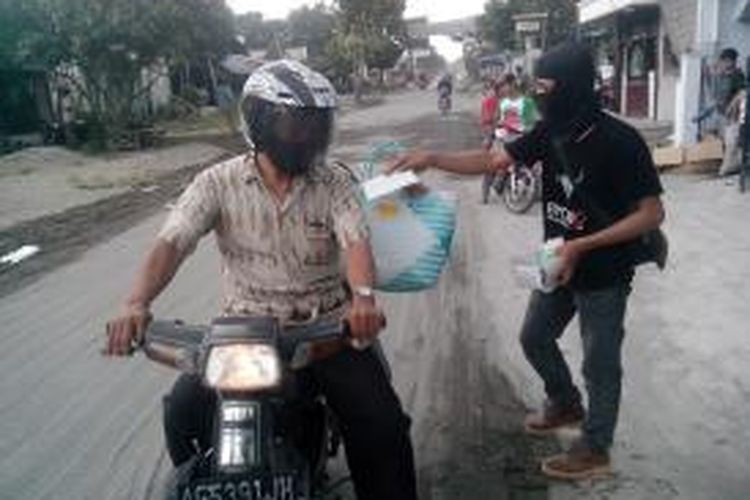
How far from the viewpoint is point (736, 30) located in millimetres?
18688

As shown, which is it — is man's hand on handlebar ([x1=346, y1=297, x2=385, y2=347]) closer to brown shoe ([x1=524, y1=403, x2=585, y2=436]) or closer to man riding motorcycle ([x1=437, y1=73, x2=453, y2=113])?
brown shoe ([x1=524, y1=403, x2=585, y2=436])

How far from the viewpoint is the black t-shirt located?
3938mm

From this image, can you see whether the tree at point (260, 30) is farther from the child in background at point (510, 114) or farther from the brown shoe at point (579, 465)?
the brown shoe at point (579, 465)

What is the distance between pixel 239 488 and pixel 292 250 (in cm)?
101

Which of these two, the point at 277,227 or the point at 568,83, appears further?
the point at 568,83

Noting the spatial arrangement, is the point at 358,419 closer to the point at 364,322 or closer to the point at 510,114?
the point at 364,322

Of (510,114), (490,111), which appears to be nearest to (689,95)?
(490,111)

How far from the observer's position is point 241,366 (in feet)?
8.56

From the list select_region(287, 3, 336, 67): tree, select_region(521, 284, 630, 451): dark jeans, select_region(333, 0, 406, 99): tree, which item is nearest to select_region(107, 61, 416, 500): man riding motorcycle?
select_region(521, 284, 630, 451): dark jeans

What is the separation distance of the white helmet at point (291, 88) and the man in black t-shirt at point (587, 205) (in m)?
1.01

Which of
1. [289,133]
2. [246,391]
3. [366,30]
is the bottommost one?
[246,391]

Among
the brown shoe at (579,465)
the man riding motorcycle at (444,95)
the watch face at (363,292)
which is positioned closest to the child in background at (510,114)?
the brown shoe at (579,465)

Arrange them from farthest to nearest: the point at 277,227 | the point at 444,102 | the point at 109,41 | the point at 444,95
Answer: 1. the point at 444,102
2. the point at 444,95
3. the point at 109,41
4. the point at 277,227

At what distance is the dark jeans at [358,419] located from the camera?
3230mm
